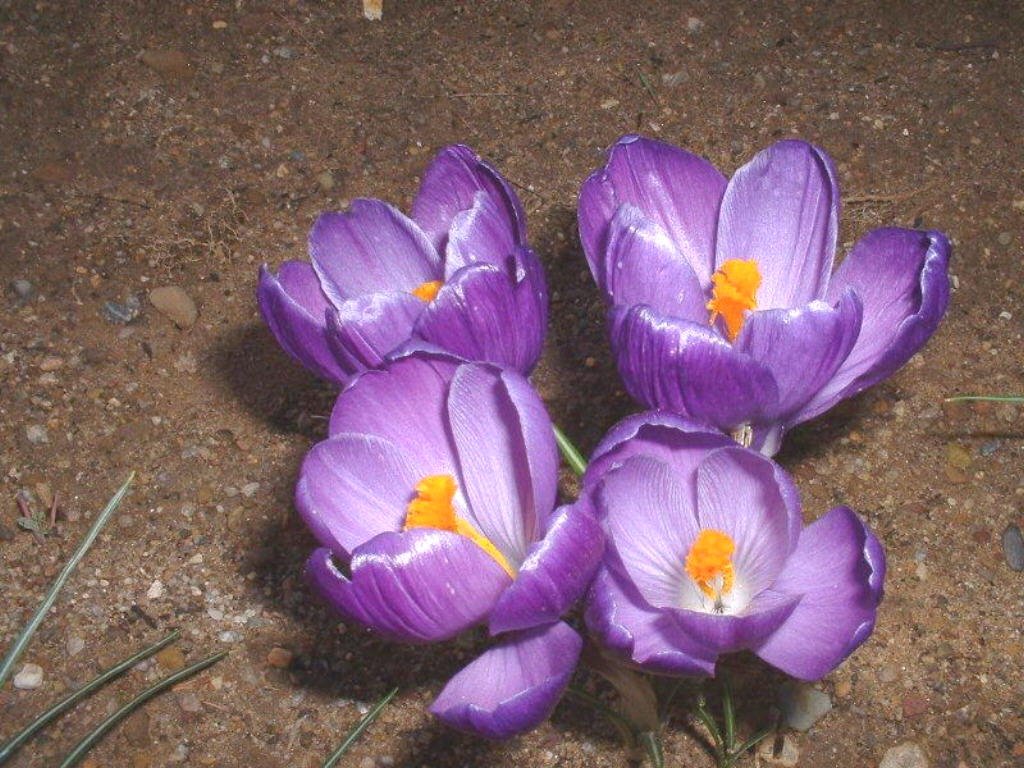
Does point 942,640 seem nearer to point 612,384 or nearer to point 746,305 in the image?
point 612,384

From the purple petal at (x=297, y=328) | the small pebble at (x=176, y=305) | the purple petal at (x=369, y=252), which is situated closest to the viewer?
the purple petal at (x=297, y=328)

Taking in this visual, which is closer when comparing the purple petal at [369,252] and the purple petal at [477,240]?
the purple petal at [477,240]

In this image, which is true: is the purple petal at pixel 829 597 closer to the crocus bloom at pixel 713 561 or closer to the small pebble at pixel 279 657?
the crocus bloom at pixel 713 561

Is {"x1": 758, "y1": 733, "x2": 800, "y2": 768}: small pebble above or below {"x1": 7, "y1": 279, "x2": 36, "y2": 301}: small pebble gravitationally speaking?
below

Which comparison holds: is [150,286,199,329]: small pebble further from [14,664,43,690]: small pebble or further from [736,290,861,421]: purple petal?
[736,290,861,421]: purple petal

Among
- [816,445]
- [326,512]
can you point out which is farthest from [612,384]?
[326,512]

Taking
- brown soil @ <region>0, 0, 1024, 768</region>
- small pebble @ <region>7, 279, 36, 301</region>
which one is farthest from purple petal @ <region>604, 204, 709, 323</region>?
small pebble @ <region>7, 279, 36, 301</region>

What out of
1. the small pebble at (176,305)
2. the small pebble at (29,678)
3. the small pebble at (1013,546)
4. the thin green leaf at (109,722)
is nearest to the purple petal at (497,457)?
the thin green leaf at (109,722)

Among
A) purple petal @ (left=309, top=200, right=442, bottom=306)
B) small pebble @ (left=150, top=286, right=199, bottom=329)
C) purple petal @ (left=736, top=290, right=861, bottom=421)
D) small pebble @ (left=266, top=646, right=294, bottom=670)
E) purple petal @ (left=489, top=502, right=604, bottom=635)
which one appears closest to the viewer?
purple petal @ (left=489, top=502, right=604, bottom=635)
